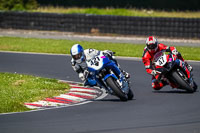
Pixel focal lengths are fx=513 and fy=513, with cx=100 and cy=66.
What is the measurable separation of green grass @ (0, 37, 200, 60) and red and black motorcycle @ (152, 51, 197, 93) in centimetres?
771

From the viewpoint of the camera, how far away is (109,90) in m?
11.2

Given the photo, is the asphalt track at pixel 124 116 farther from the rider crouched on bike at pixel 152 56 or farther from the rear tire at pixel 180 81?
the rider crouched on bike at pixel 152 56

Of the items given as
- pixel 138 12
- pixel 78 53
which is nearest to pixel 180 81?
pixel 78 53

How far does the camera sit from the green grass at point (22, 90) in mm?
10742

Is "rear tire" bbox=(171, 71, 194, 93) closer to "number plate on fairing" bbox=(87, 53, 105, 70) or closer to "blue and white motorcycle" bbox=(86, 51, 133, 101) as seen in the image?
"blue and white motorcycle" bbox=(86, 51, 133, 101)

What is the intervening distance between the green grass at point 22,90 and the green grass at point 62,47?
7.20 meters

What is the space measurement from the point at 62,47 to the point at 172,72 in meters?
12.6

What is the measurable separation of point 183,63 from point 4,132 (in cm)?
549

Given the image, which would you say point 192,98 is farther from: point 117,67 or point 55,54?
point 55,54

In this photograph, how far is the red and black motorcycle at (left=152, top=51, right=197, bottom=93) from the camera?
11.9 m

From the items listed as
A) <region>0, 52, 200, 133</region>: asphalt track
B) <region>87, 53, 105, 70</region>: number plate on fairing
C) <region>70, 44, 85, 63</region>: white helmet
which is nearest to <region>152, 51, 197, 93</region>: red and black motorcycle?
<region>0, 52, 200, 133</region>: asphalt track

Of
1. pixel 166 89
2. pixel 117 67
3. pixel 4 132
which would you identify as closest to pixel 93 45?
pixel 166 89

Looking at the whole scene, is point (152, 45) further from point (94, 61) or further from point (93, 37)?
point (93, 37)

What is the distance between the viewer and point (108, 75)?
11039 mm
